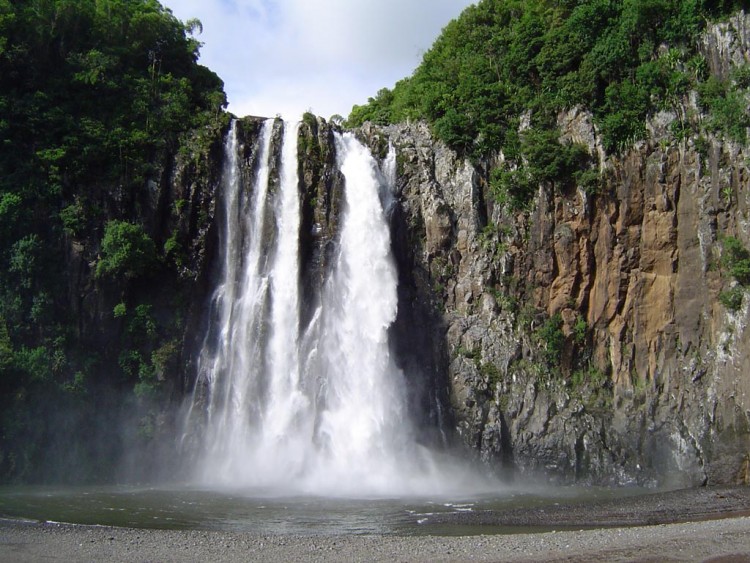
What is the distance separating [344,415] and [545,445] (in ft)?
26.2

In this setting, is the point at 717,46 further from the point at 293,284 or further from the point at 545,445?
the point at 293,284

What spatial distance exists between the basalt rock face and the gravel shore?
937 cm

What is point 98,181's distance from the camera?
100 feet

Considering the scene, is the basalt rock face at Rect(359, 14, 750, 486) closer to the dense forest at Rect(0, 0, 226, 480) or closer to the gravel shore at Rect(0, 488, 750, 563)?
the gravel shore at Rect(0, 488, 750, 563)

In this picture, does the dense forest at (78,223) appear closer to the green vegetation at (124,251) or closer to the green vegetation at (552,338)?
the green vegetation at (124,251)

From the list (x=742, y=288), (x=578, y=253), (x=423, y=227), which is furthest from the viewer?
(x=423, y=227)

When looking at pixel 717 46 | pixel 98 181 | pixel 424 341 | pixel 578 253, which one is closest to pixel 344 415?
pixel 424 341

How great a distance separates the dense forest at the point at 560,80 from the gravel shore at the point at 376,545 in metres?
17.8

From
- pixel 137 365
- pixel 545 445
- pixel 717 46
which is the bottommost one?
pixel 545 445

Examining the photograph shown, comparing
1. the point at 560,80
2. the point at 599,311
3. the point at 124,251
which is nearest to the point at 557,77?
the point at 560,80

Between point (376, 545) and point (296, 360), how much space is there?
47.6 feet

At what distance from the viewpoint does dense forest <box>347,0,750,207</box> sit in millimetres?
29969

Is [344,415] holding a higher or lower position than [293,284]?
lower

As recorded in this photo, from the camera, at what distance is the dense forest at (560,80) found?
29969 millimetres
